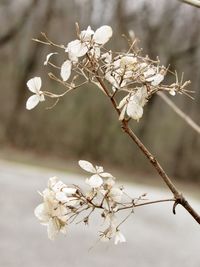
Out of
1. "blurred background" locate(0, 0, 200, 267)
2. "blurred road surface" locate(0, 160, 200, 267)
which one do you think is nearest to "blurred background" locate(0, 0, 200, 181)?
"blurred background" locate(0, 0, 200, 267)

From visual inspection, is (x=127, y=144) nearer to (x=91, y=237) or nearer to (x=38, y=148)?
(x=38, y=148)

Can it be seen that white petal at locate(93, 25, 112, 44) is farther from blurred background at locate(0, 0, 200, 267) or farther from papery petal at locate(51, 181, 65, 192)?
blurred background at locate(0, 0, 200, 267)

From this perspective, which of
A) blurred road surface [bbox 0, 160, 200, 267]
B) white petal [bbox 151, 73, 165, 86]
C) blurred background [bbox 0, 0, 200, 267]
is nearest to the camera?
white petal [bbox 151, 73, 165, 86]

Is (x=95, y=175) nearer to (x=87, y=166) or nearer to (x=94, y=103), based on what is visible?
(x=87, y=166)

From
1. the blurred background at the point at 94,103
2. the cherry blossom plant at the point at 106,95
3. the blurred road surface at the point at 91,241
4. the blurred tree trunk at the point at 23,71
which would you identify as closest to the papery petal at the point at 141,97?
the cherry blossom plant at the point at 106,95

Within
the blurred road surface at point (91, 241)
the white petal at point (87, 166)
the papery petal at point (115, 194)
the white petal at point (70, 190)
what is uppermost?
the blurred road surface at point (91, 241)

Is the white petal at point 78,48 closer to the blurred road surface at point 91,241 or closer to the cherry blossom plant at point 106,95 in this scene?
the cherry blossom plant at point 106,95
